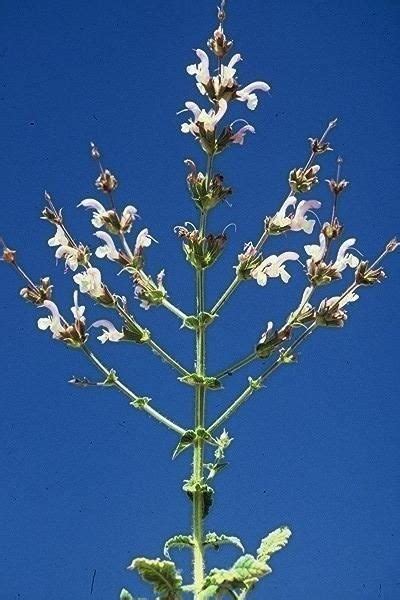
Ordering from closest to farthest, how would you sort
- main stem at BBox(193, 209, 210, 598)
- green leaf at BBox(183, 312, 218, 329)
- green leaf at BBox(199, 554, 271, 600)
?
1. green leaf at BBox(199, 554, 271, 600)
2. main stem at BBox(193, 209, 210, 598)
3. green leaf at BBox(183, 312, 218, 329)

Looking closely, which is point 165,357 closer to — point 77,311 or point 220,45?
point 77,311

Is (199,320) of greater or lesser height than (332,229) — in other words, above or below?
below

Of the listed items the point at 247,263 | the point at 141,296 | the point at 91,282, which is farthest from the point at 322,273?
the point at 91,282

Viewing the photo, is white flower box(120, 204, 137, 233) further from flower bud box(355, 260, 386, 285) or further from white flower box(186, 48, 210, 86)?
flower bud box(355, 260, 386, 285)

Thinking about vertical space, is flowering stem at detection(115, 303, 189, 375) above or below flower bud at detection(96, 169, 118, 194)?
below

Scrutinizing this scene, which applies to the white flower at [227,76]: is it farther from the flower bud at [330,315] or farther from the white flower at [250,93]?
the flower bud at [330,315]

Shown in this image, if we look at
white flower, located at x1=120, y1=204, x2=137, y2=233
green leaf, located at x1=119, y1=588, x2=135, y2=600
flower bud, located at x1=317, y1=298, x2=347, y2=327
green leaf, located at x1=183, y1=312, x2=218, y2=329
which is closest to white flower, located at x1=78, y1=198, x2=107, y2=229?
white flower, located at x1=120, y1=204, x2=137, y2=233

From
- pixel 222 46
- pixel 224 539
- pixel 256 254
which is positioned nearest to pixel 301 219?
pixel 256 254

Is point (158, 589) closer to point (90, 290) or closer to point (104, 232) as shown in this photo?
point (90, 290)
